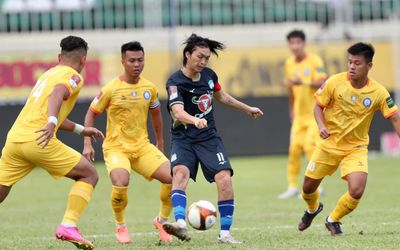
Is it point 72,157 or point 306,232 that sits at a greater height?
point 72,157

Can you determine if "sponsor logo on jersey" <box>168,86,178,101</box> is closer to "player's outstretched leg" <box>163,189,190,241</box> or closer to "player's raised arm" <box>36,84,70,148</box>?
"player's outstretched leg" <box>163,189,190,241</box>

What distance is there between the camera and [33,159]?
979 centimetres

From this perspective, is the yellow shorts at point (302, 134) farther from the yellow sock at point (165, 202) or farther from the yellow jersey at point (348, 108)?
the yellow sock at point (165, 202)

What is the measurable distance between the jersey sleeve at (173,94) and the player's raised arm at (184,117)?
52mm

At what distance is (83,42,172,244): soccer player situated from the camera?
37.1 ft

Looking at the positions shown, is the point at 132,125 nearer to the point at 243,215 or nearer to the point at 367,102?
the point at 367,102

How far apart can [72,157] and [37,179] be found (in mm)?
11848

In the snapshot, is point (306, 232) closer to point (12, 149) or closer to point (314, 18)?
point (12, 149)

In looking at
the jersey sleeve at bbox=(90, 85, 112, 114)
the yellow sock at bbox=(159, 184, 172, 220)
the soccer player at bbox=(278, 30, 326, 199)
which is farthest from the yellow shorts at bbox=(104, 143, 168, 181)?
the soccer player at bbox=(278, 30, 326, 199)

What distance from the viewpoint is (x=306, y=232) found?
11.5 m

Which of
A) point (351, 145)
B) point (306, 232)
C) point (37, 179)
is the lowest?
point (37, 179)

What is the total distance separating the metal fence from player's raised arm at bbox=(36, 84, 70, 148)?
660 inches

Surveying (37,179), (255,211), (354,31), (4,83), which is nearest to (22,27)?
(4,83)

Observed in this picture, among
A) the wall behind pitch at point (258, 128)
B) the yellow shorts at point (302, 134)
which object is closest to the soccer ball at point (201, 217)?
the yellow shorts at point (302, 134)
